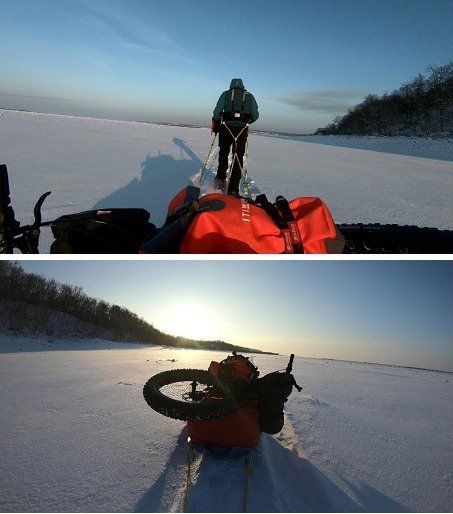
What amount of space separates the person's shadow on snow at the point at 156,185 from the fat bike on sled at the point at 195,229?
1.64m

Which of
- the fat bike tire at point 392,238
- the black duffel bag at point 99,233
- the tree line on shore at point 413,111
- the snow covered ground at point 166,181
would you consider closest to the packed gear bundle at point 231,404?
the black duffel bag at point 99,233

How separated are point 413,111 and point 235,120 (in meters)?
48.0

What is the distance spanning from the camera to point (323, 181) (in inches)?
271

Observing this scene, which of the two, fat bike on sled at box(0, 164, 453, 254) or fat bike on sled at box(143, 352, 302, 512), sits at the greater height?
fat bike on sled at box(0, 164, 453, 254)

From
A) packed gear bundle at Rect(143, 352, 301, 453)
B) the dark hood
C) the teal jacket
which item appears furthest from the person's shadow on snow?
packed gear bundle at Rect(143, 352, 301, 453)

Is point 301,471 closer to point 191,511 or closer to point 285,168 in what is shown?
point 191,511

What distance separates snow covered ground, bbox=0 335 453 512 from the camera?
Result: 76.2 inches

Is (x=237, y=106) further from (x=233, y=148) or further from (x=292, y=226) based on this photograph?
(x=292, y=226)

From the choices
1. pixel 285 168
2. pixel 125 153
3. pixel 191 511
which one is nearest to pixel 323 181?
pixel 285 168

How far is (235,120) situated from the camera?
5863mm

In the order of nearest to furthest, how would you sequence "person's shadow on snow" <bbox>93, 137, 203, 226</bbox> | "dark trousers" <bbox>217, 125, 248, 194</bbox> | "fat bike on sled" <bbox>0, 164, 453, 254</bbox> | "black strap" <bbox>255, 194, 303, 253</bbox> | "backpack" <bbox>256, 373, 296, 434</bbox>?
"fat bike on sled" <bbox>0, 164, 453, 254</bbox>, "black strap" <bbox>255, 194, 303, 253</bbox>, "backpack" <bbox>256, 373, 296, 434</bbox>, "person's shadow on snow" <bbox>93, 137, 203, 226</bbox>, "dark trousers" <bbox>217, 125, 248, 194</bbox>

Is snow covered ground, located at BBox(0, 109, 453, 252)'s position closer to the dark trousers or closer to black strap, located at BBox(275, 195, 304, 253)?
the dark trousers

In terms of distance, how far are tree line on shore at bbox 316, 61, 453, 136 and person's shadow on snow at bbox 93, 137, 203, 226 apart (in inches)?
1498

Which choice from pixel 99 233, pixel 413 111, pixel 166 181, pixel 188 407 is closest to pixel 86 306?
pixel 99 233
